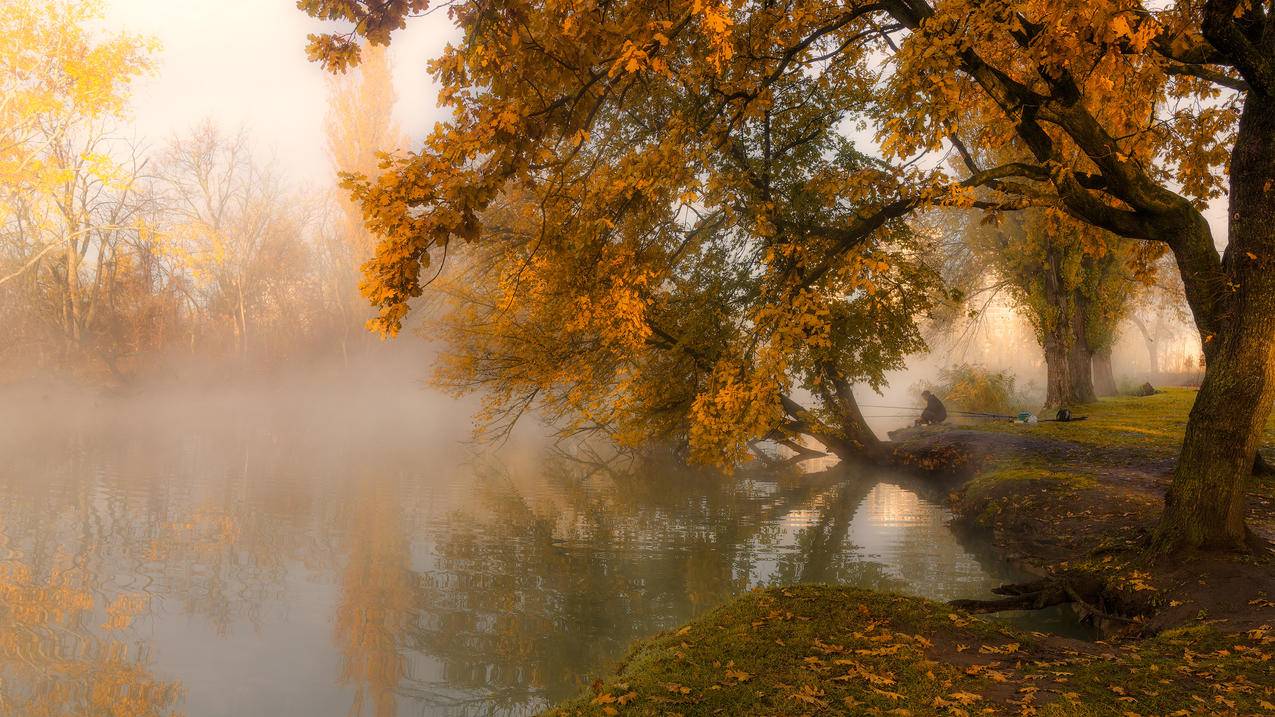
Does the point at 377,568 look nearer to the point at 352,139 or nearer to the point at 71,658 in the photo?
the point at 71,658

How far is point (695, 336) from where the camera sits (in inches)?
607

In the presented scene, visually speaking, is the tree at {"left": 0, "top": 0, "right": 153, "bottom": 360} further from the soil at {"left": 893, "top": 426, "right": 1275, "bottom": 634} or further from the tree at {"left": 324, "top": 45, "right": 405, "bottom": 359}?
the soil at {"left": 893, "top": 426, "right": 1275, "bottom": 634}

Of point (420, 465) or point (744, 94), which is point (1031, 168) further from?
point (420, 465)

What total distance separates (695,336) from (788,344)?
19.1ft

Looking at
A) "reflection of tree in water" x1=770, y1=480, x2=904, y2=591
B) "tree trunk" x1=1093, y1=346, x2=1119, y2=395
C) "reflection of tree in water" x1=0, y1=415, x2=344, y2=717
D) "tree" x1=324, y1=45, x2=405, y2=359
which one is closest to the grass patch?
"tree trunk" x1=1093, y1=346, x2=1119, y2=395

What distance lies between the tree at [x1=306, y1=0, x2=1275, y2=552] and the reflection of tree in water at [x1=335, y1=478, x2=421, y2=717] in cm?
381

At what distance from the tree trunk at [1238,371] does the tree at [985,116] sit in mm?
19

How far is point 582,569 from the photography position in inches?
489

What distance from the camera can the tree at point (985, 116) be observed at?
22.3ft

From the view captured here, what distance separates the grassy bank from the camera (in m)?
5.36

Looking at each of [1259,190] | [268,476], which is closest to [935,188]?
[1259,190]

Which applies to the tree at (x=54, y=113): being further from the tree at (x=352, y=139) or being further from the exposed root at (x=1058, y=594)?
the exposed root at (x=1058, y=594)

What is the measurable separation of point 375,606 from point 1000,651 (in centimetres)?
722

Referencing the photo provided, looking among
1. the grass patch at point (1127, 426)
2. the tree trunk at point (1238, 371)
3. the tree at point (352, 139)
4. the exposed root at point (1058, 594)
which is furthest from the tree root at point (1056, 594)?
the tree at point (352, 139)
